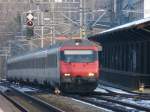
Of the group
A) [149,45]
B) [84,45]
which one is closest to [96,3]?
[149,45]

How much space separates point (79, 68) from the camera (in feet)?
104

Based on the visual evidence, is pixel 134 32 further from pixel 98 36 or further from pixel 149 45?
pixel 98 36

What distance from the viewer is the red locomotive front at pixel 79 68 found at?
103 ft

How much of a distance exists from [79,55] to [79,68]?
0.72 m

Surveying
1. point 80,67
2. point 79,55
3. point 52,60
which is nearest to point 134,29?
point 79,55

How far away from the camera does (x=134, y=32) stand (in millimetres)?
35344

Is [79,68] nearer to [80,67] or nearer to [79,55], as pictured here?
[80,67]

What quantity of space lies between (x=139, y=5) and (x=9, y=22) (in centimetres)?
1845

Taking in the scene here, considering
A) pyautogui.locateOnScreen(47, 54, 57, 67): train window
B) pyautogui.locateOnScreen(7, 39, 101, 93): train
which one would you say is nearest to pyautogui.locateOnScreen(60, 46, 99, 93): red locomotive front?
pyautogui.locateOnScreen(7, 39, 101, 93): train

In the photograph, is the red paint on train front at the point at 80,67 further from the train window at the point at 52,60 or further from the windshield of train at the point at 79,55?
the train window at the point at 52,60

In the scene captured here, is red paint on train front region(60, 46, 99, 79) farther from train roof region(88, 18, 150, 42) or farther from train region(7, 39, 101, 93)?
train roof region(88, 18, 150, 42)

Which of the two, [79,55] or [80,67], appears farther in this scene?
[79,55]

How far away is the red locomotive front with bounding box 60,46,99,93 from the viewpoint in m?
31.5

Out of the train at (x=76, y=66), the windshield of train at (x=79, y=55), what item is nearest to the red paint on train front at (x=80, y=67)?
the train at (x=76, y=66)
